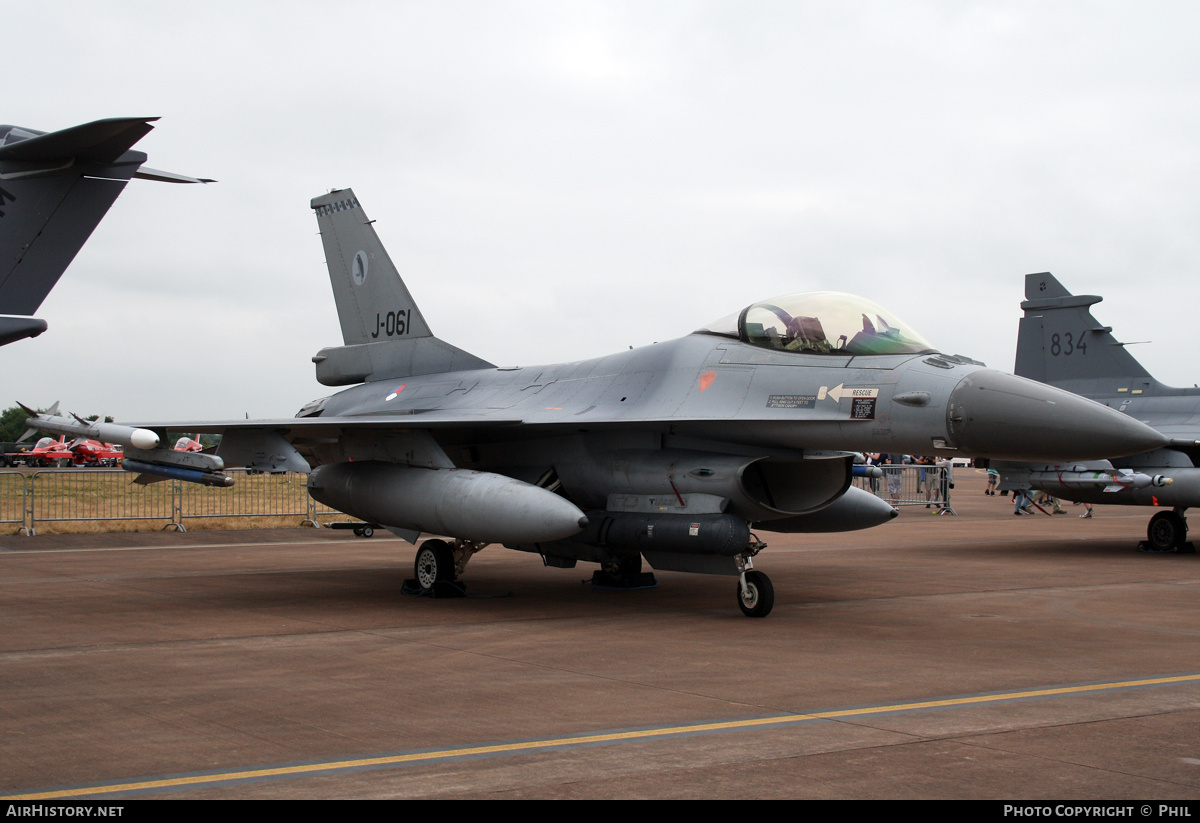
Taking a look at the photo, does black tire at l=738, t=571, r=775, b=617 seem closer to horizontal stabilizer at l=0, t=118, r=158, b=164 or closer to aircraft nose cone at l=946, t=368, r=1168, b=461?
aircraft nose cone at l=946, t=368, r=1168, b=461

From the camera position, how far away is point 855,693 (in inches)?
236

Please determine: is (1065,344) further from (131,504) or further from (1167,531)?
(131,504)

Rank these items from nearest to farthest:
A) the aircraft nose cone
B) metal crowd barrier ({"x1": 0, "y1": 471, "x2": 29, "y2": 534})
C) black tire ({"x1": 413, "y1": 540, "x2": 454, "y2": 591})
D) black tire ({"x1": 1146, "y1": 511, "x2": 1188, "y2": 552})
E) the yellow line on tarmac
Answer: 1. the yellow line on tarmac
2. the aircraft nose cone
3. black tire ({"x1": 413, "y1": 540, "x2": 454, "y2": 591})
4. black tire ({"x1": 1146, "y1": 511, "x2": 1188, "y2": 552})
5. metal crowd barrier ({"x1": 0, "y1": 471, "x2": 29, "y2": 534})

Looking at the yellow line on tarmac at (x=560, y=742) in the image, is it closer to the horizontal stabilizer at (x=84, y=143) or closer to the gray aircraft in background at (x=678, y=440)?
the gray aircraft in background at (x=678, y=440)

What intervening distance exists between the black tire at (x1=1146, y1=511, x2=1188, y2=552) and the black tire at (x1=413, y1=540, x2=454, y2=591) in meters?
10.6

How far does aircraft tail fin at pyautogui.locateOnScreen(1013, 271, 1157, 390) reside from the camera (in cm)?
1731

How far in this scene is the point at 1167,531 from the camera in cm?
1564

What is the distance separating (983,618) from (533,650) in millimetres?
4094

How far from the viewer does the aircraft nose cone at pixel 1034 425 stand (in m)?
7.97

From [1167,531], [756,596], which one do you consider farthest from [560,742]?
[1167,531]

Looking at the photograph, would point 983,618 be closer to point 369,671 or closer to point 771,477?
point 771,477

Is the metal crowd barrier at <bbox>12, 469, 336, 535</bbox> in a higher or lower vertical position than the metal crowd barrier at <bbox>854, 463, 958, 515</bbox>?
lower

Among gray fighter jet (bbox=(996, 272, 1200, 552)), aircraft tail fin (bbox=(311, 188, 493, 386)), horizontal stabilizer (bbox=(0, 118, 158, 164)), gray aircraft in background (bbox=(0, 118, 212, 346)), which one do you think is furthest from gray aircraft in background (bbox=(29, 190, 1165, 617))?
gray fighter jet (bbox=(996, 272, 1200, 552))

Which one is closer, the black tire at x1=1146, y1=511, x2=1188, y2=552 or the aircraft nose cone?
the aircraft nose cone
